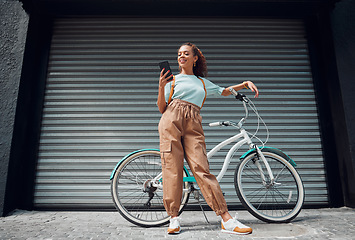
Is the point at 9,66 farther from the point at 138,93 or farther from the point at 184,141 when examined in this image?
the point at 184,141

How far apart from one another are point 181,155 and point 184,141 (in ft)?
0.56

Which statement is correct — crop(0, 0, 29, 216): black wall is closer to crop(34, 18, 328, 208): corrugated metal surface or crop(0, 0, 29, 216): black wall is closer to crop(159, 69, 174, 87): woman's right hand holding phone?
crop(34, 18, 328, 208): corrugated metal surface

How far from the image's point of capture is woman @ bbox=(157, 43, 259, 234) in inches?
85.1

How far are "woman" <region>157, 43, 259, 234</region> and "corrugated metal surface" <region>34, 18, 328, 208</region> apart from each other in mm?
1171

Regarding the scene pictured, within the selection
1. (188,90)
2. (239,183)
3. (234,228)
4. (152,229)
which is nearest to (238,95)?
(188,90)

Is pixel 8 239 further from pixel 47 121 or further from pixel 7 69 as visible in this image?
pixel 7 69

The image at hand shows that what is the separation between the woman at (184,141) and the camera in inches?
85.1

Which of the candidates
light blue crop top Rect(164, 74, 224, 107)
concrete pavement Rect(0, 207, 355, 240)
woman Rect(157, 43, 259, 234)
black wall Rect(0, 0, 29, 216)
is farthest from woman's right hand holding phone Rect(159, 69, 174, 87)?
black wall Rect(0, 0, 29, 216)

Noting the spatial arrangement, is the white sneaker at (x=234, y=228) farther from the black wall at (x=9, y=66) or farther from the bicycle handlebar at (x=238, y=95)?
the black wall at (x=9, y=66)

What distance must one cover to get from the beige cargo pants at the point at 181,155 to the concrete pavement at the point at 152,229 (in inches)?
12.3

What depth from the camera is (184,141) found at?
7.82 ft

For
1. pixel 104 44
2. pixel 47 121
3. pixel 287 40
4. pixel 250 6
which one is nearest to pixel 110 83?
pixel 104 44

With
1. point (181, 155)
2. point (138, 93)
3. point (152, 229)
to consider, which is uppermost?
point (138, 93)

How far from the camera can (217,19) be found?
3910 mm
